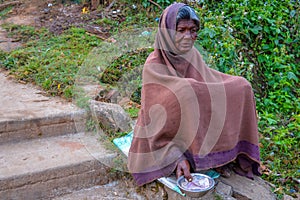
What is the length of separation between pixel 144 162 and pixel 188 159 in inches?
14.7

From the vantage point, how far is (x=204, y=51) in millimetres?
4781

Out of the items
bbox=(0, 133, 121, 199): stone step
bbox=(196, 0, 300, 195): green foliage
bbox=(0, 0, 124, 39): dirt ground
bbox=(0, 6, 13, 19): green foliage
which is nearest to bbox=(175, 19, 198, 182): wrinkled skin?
bbox=(0, 133, 121, 199): stone step

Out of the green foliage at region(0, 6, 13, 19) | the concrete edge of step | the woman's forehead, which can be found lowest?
the concrete edge of step

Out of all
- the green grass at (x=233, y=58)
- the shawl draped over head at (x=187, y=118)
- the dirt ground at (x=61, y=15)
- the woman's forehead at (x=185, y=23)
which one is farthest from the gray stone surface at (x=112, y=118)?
the dirt ground at (x=61, y=15)

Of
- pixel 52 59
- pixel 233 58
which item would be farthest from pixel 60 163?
pixel 233 58

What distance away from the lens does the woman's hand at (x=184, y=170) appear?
102 inches

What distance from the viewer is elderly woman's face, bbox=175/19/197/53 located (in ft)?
8.97

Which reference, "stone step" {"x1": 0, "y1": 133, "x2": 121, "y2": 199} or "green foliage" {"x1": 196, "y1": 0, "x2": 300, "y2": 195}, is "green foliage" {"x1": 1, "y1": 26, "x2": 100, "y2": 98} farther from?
"green foliage" {"x1": 196, "y1": 0, "x2": 300, "y2": 195}

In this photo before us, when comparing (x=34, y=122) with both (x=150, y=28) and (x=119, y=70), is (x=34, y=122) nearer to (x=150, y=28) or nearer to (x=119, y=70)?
(x=119, y=70)

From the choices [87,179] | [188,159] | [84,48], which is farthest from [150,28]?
[188,159]

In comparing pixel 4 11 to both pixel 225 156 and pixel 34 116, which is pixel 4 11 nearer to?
pixel 34 116

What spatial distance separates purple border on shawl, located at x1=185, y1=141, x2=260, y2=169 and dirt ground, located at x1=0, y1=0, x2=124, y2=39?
11.1 feet

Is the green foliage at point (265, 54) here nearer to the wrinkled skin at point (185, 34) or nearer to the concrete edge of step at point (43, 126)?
the wrinkled skin at point (185, 34)

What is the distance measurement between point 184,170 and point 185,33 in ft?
3.05
